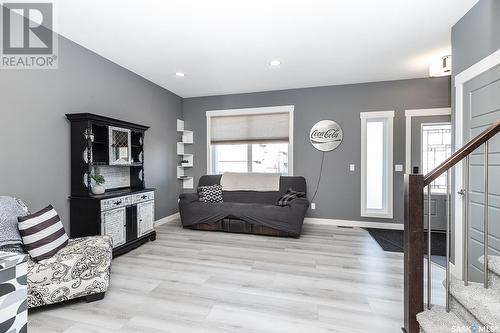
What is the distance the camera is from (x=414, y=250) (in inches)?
61.5

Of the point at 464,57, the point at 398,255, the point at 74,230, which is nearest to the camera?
the point at 464,57

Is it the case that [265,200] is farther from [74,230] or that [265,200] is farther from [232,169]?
[74,230]

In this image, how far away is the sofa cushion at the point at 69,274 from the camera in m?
1.88

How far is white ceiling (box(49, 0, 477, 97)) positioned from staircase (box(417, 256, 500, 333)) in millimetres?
2356

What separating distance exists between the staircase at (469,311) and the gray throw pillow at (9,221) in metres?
3.01

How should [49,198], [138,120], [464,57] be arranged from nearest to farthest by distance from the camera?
[464,57], [49,198], [138,120]

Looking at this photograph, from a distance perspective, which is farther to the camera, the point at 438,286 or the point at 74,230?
the point at 74,230

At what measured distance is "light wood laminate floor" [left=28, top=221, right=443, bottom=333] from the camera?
1.80m

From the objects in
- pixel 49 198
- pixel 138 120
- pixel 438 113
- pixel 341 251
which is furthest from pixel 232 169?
pixel 438 113

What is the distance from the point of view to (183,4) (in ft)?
7.39

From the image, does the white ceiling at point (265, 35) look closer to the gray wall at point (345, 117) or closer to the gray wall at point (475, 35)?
the gray wall at point (475, 35)

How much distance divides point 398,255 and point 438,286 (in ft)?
2.77
